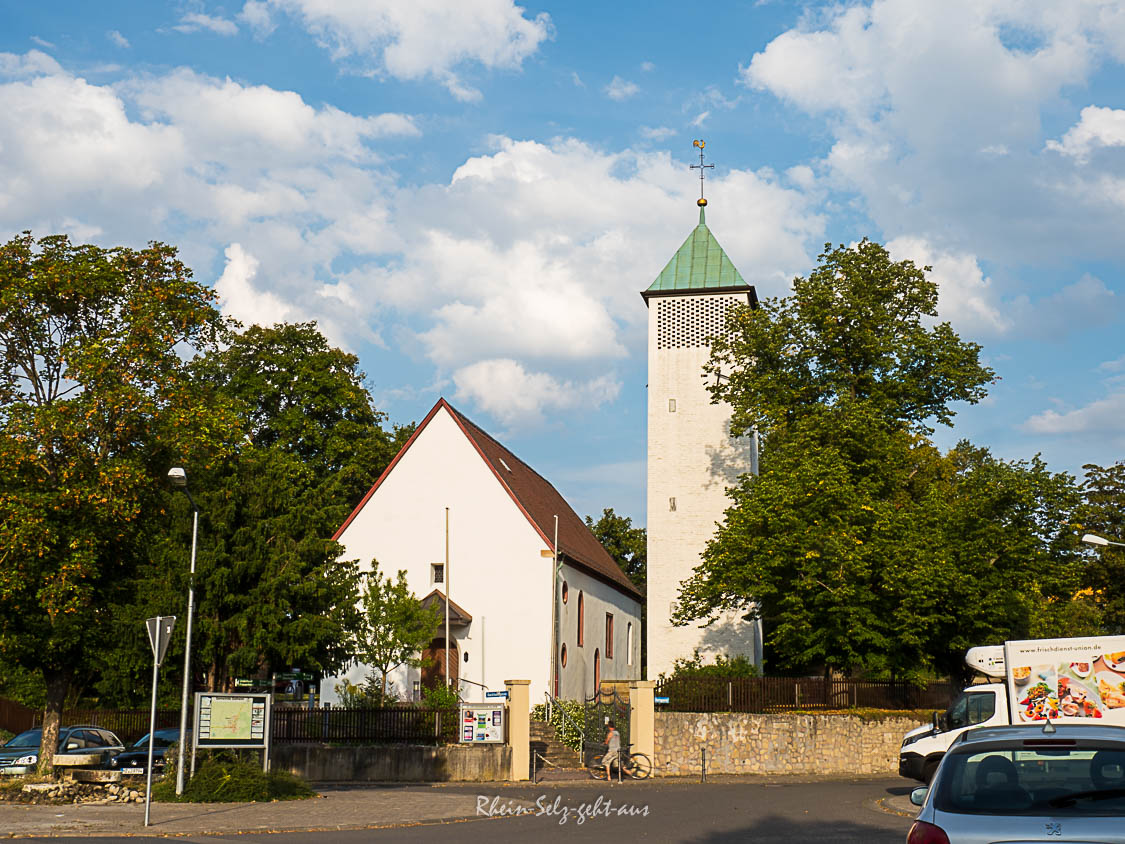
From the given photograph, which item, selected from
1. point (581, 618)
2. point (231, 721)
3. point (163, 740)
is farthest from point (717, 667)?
point (231, 721)

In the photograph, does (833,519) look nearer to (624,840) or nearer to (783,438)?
(783,438)

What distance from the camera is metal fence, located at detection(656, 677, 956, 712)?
1120 inches

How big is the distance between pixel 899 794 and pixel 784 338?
18.6 meters

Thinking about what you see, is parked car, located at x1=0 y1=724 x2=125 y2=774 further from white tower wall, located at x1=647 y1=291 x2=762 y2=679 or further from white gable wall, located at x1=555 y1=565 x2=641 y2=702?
white tower wall, located at x1=647 y1=291 x2=762 y2=679

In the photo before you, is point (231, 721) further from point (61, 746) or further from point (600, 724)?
point (600, 724)

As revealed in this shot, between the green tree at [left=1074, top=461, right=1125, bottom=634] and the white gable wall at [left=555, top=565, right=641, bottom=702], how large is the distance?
72.9 ft

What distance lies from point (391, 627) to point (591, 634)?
1379 centimetres

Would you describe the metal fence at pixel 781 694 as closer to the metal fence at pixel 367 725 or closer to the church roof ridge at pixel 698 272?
the metal fence at pixel 367 725

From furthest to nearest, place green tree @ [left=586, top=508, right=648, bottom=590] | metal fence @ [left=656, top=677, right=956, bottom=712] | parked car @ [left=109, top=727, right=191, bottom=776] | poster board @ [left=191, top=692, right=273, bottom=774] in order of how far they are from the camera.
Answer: green tree @ [left=586, top=508, right=648, bottom=590] < metal fence @ [left=656, top=677, right=956, bottom=712] < parked car @ [left=109, top=727, right=191, bottom=776] < poster board @ [left=191, top=692, right=273, bottom=774]

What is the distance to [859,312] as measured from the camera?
1373 inches

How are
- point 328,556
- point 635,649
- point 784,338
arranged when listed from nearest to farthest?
point 328,556, point 784,338, point 635,649

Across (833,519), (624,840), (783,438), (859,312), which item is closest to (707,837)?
(624,840)

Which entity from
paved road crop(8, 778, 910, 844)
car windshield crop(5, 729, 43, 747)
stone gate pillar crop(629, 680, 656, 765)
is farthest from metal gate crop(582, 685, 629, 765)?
car windshield crop(5, 729, 43, 747)

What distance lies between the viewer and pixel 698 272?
44.6m
